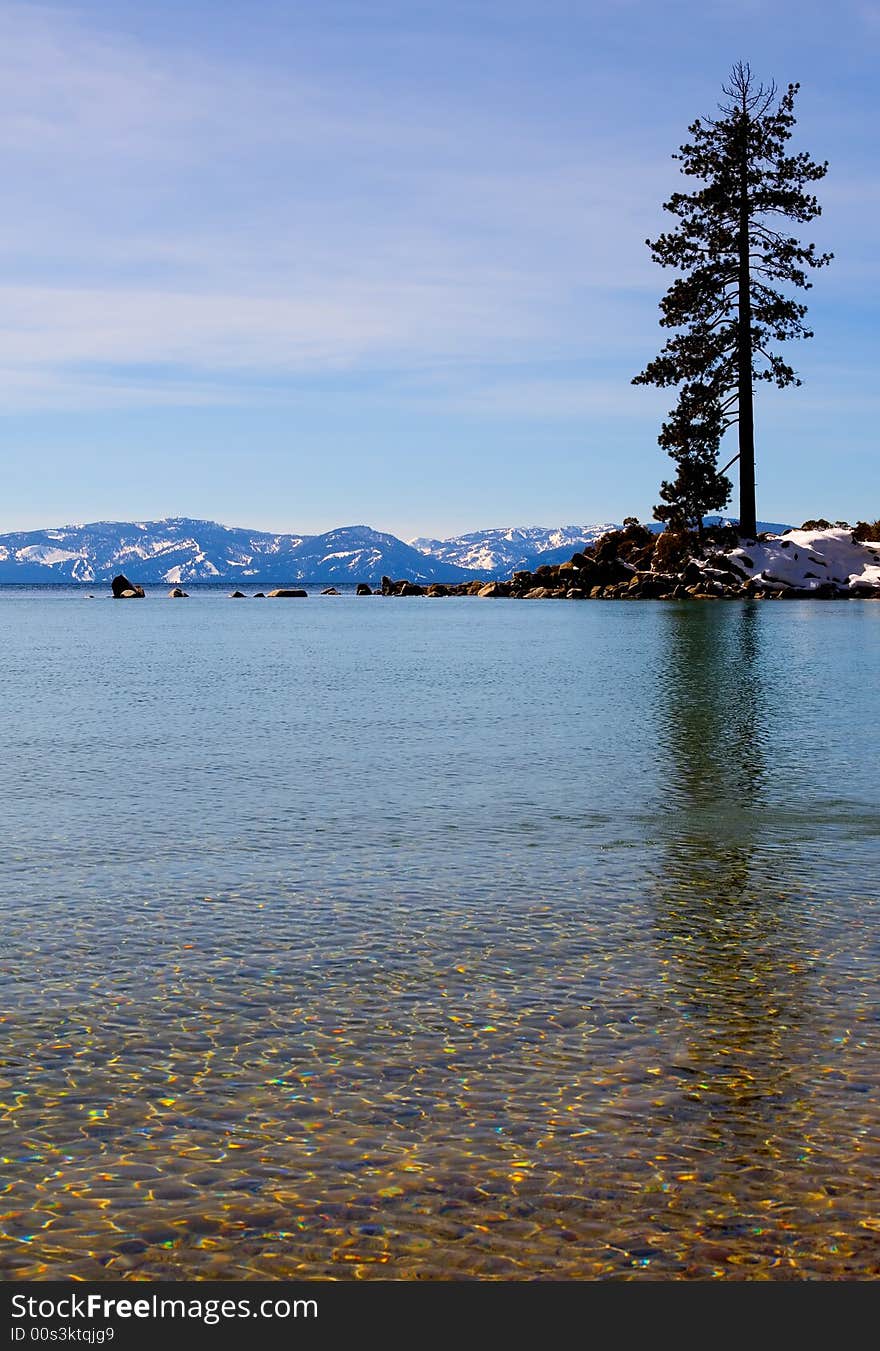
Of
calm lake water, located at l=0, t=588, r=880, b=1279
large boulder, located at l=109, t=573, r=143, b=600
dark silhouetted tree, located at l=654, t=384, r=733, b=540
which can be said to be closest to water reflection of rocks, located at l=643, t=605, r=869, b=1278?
calm lake water, located at l=0, t=588, r=880, b=1279

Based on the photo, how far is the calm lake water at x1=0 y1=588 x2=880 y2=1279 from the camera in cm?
623

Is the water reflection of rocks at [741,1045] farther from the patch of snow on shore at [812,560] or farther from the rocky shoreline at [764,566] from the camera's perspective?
the patch of snow on shore at [812,560]

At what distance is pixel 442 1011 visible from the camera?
9.07 meters

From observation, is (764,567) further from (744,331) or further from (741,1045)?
(741,1045)

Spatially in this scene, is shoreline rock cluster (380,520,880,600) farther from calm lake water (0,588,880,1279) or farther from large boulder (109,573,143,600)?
large boulder (109,573,143,600)

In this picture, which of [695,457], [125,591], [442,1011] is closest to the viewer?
[442,1011]

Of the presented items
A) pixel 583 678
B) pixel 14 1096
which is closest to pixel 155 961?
pixel 14 1096

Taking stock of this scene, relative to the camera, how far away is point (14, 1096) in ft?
24.8

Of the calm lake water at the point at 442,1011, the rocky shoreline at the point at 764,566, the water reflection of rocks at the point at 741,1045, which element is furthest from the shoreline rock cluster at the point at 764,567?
the water reflection of rocks at the point at 741,1045

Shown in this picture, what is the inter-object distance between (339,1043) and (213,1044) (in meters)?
0.81

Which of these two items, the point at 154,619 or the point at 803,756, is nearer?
the point at 803,756

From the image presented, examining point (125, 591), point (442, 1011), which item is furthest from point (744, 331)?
point (125, 591)

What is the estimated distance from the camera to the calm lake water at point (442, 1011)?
20.4 feet

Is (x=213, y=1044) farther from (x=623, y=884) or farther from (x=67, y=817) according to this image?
(x=67, y=817)
